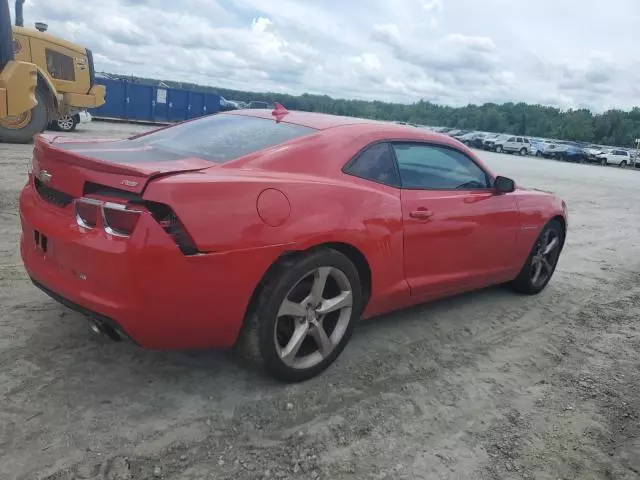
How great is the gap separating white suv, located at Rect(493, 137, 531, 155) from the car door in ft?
147

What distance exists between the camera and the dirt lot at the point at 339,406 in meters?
2.37

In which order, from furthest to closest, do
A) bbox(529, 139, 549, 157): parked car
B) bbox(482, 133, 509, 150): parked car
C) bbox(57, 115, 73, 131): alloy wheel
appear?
1. bbox(482, 133, 509, 150): parked car
2. bbox(529, 139, 549, 157): parked car
3. bbox(57, 115, 73, 131): alloy wheel

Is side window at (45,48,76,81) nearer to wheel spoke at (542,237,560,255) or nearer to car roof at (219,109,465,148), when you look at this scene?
car roof at (219,109,465,148)

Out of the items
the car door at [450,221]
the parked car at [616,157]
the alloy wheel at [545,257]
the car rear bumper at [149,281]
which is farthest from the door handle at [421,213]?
the parked car at [616,157]

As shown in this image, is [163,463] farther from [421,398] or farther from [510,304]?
[510,304]

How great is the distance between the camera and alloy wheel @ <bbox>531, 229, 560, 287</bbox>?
496 cm

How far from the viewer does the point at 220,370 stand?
3094mm

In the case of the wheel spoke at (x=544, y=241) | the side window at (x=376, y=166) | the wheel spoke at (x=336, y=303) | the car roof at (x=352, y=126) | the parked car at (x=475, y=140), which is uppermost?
the car roof at (x=352, y=126)

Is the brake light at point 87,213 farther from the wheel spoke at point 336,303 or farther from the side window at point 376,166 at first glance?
the side window at point 376,166

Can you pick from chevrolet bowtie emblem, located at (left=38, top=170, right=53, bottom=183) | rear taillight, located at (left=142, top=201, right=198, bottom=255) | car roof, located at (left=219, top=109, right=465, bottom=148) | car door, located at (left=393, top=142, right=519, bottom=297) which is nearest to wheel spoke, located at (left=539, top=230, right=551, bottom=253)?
car door, located at (left=393, top=142, right=519, bottom=297)

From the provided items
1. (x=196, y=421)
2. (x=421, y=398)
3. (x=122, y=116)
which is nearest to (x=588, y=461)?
(x=421, y=398)

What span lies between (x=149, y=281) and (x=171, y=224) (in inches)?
10.5

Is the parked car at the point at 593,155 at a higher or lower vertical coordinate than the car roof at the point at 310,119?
lower

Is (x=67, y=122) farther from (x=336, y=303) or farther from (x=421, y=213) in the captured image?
(x=336, y=303)
